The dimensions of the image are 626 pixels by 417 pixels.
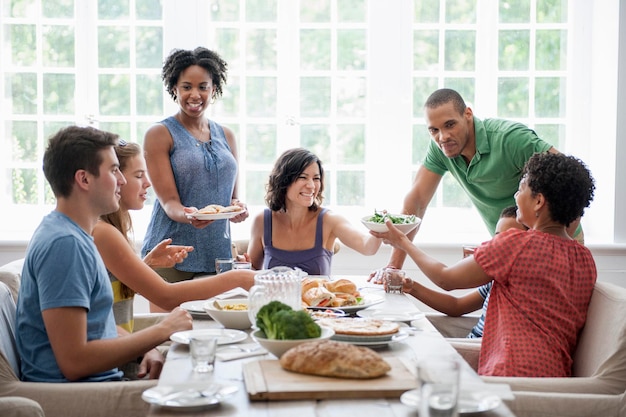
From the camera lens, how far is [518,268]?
241 centimetres

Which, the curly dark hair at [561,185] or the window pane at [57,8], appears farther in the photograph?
the window pane at [57,8]

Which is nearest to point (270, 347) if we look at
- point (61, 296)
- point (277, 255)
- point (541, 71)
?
point (61, 296)

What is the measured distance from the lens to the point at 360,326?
82.6 inches

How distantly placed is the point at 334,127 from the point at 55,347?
334 centimetres

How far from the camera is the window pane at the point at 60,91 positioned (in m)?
5.15

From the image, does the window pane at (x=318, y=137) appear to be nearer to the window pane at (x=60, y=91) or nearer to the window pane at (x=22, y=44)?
the window pane at (x=60, y=91)

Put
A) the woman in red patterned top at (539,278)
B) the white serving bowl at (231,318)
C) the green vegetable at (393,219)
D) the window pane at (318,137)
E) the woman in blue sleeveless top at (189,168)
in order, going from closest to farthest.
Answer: the white serving bowl at (231,318)
the woman in red patterned top at (539,278)
the green vegetable at (393,219)
the woman in blue sleeveless top at (189,168)
the window pane at (318,137)

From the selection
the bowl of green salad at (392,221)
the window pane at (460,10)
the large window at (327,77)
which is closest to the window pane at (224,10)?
the large window at (327,77)

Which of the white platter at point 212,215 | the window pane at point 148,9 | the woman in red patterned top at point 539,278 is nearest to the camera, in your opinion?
the woman in red patterned top at point 539,278

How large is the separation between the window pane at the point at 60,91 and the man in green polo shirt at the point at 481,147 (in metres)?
2.53

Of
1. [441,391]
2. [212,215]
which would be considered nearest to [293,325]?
[441,391]

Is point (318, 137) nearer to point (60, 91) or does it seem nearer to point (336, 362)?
point (60, 91)

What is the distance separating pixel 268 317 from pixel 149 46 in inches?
140

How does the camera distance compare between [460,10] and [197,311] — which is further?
[460,10]
